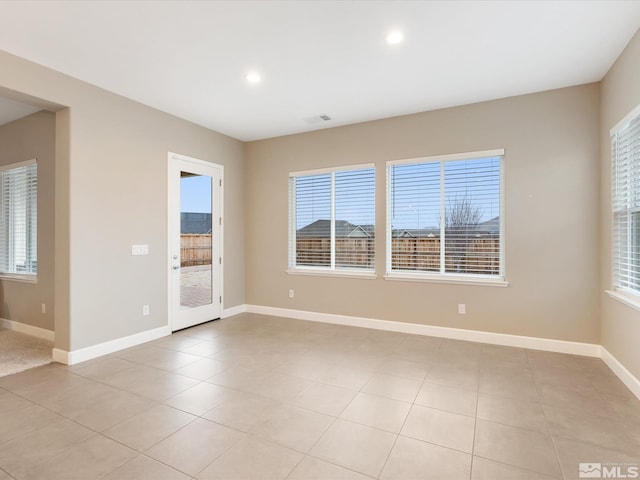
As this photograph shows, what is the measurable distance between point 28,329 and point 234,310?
275cm

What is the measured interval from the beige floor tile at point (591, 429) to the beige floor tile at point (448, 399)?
51 cm

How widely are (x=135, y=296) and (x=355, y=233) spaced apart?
10.0 ft

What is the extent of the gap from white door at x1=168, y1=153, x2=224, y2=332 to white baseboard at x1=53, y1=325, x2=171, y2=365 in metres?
0.25

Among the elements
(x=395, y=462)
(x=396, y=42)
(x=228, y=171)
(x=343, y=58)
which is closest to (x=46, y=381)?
(x=395, y=462)

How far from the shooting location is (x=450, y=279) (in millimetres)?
4188

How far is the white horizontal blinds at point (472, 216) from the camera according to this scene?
13.3 feet

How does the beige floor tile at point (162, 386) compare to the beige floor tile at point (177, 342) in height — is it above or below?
below

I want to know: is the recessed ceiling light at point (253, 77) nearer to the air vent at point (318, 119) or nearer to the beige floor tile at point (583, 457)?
the air vent at point (318, 119)

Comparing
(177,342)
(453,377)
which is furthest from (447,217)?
(177,342)

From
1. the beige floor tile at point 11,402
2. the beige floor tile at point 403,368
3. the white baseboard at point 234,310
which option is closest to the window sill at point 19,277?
the beige floor tile at point 11,402

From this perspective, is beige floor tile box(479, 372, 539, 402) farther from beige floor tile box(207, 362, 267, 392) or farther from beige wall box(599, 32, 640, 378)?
beige floor tile box(207, 362, 267, 392)

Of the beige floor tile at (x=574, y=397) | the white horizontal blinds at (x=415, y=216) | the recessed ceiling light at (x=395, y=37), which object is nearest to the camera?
the beige floor tile at (x=574, y=397)

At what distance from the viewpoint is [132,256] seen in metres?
3.99

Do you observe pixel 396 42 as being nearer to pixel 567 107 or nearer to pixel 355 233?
pixel 567 107
